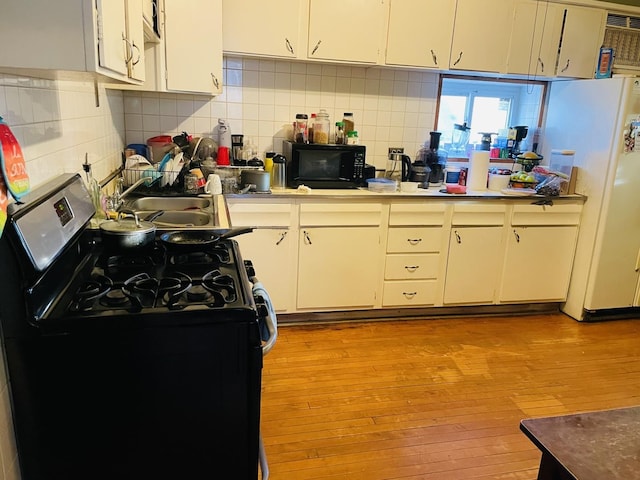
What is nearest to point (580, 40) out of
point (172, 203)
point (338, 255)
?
point (338, 255)

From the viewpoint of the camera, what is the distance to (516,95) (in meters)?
4.04

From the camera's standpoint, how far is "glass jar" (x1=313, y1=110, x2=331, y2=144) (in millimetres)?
3301

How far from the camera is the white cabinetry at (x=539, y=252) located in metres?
3.50

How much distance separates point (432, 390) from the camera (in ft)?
8.62

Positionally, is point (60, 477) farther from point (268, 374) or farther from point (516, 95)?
point (516, 95)

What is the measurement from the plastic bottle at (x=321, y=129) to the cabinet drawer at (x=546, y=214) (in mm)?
1435

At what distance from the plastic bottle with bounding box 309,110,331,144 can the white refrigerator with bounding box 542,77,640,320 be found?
1.88 metres

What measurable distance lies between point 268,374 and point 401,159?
1.87m

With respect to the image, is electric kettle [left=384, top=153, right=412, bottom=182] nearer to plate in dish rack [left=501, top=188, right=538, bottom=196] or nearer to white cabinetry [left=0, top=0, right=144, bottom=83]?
plate in dish rack [left=501, top=188, right=538, bottom=196]

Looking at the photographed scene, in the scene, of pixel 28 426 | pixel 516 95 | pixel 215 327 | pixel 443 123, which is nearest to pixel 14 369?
pixel 28 426

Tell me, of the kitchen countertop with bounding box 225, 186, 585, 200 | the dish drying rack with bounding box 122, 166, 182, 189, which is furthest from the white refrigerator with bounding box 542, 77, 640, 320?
the dish drying rack with bounding box 122, 166, 182, 189

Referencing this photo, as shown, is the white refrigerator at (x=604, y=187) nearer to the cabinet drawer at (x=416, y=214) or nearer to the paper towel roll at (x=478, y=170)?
the paper towel roll at (x=478, y=170)

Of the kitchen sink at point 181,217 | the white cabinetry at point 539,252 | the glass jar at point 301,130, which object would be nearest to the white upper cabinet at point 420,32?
the glass jar at point 301,130

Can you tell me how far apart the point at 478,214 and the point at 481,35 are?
124 cm
